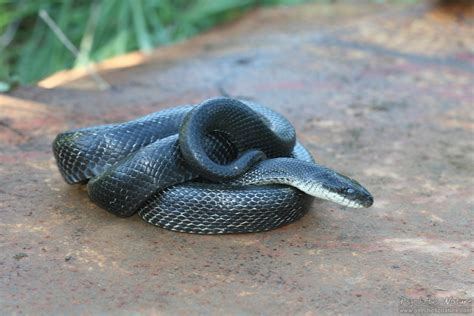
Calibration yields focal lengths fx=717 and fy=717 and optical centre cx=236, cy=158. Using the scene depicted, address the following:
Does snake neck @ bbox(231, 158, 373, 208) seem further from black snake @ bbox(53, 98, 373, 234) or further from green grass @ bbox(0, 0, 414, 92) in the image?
green grass @ bbox(0, 0, 414, 92)

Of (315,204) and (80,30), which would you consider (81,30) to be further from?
(315,204)

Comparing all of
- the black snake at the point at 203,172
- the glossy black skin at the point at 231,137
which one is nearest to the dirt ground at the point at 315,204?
the black snake at the point at 203,172

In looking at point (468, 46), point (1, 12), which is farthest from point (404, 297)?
point (1, 12)

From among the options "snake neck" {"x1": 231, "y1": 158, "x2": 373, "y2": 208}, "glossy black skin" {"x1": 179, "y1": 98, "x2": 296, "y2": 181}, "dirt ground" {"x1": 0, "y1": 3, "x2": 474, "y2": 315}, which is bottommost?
"dirt ground" {"x1": 0, "y1": 3, "x2": 474, "y2": 315}

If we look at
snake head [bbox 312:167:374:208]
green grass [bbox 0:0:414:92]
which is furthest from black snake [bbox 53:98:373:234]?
green grass [bbox 0:0:414:92]

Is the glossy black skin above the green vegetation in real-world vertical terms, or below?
above

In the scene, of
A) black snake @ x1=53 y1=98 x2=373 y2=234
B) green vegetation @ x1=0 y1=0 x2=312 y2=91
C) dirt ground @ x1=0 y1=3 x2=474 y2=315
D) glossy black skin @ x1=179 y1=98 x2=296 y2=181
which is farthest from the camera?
green vegetation @ x1=0 y1=0 x2=312 y2=91

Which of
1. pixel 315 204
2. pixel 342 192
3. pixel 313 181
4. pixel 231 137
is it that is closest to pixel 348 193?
pixel 342 192
